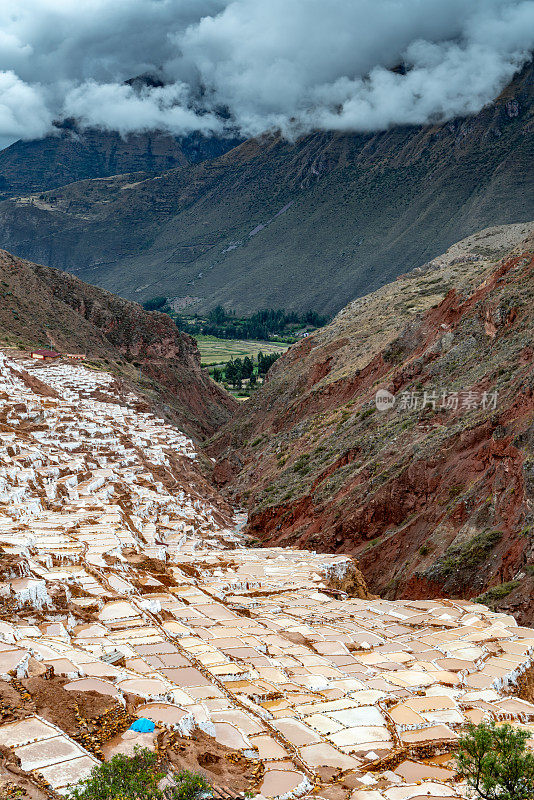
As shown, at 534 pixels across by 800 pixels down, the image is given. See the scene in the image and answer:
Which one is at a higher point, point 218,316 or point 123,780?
point 218,316

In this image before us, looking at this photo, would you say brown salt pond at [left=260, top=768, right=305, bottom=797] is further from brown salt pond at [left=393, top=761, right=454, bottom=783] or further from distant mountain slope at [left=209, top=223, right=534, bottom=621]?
distant mountain slope at [left=209, top=223, right=534, bottom=621]

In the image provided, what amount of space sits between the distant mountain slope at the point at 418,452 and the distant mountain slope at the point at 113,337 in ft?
59.2

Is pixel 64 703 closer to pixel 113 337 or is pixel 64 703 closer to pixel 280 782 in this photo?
pixel 280 782

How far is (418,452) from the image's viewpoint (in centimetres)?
3288

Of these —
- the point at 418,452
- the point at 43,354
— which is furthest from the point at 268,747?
the point at 43,354

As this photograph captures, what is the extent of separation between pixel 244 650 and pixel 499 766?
612cm

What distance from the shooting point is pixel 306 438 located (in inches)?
1944

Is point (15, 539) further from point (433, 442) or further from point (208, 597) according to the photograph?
point (433, 442)

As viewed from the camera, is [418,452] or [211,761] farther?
[418,452]

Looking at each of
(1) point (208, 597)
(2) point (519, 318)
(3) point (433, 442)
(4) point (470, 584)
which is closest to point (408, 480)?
(3) point (433, 442)

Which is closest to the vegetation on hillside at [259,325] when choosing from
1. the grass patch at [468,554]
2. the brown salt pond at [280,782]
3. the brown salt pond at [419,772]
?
the grass patch at [468,554]

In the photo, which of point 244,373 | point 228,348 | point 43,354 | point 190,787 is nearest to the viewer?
point 190,787

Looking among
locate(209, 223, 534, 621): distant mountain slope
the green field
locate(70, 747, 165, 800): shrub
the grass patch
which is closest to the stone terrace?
locate(70, 747, 165, 800): shrub

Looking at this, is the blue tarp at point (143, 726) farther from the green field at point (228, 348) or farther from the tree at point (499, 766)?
the green field at point (228, 348)
